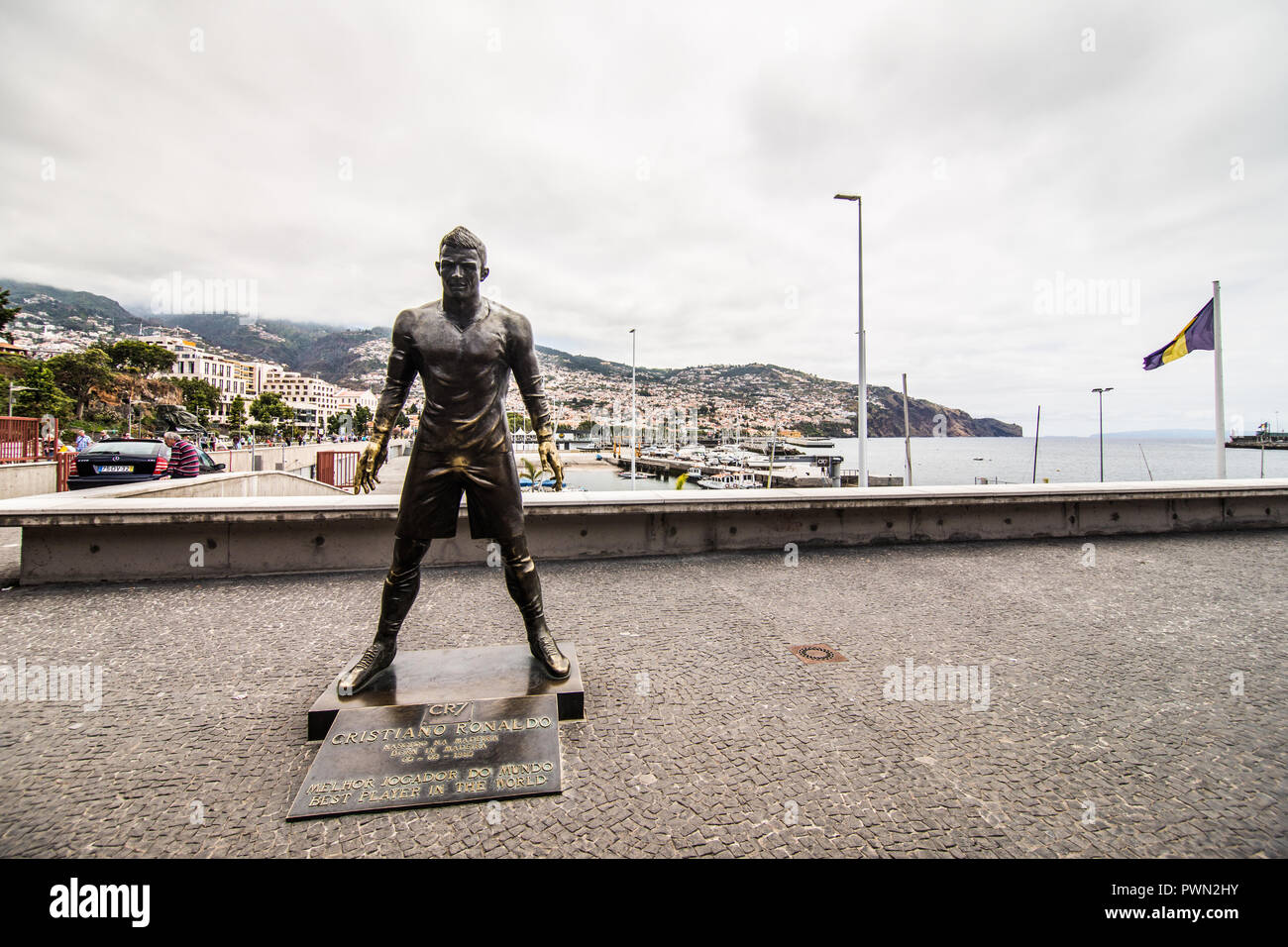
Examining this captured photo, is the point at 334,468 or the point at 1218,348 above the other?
the point at 1218,348

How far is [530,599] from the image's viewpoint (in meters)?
3.74

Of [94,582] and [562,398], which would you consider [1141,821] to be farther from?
[562,398]

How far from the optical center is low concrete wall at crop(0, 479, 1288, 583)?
606 centimetres

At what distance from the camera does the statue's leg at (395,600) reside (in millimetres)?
3541

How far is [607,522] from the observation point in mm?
7543

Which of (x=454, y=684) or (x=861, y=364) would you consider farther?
(x=861, y=364)

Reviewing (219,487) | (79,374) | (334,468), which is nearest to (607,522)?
(219,487)

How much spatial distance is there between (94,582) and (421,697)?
5.41m

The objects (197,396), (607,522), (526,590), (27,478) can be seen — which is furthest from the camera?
(197,396)

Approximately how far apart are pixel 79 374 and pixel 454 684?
85407 mm

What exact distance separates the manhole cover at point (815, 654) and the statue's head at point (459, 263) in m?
3.59

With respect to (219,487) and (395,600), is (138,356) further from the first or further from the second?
(395,600)

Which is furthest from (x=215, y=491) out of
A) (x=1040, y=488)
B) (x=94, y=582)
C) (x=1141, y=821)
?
(x=1040, y=488)

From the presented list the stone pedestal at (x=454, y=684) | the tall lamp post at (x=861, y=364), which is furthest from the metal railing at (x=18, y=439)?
the tall lamp post at (x=861, y=364)
